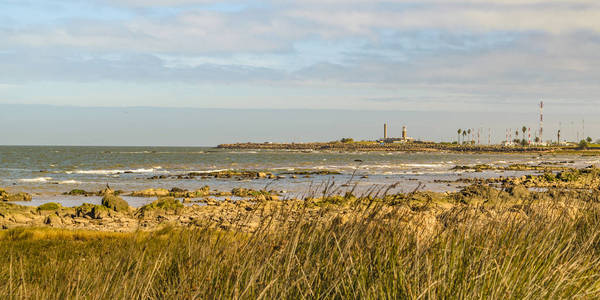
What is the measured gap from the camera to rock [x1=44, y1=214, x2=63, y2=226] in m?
19.6

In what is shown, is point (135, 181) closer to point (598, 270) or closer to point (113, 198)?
point (113, 198)

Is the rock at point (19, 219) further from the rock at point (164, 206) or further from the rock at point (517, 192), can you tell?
the rock at point (517, 192)

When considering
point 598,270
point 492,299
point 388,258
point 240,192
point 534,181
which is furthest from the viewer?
point 534,181

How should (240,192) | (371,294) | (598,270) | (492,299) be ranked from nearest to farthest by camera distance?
(492,299), (371,294), (598,270), (240,192)

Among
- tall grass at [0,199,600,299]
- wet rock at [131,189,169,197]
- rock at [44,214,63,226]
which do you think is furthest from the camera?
wet rock at [131,189,169,197]

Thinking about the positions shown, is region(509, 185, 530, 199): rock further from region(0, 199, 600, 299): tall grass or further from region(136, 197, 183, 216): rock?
region(0, 199, 600, 299): tall grass

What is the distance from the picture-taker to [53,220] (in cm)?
1997

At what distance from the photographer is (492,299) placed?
448 cm

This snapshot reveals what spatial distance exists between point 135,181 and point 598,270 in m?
43.4

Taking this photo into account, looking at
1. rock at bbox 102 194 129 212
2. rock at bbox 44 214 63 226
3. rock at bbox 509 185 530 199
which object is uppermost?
rock at bbox 509 185 530 199

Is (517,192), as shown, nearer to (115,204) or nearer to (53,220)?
(115,204)

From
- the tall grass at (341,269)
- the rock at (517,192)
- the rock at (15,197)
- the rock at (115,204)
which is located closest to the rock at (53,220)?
the rock at (115,204)

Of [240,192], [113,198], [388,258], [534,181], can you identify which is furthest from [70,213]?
[534,181]

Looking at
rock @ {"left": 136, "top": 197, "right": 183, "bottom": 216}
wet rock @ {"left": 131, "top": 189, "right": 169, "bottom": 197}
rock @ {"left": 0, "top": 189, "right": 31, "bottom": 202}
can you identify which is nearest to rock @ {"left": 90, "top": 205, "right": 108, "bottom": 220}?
rock @ {"left": 136, "top": 197, "right": 183, "bottom": 216}
